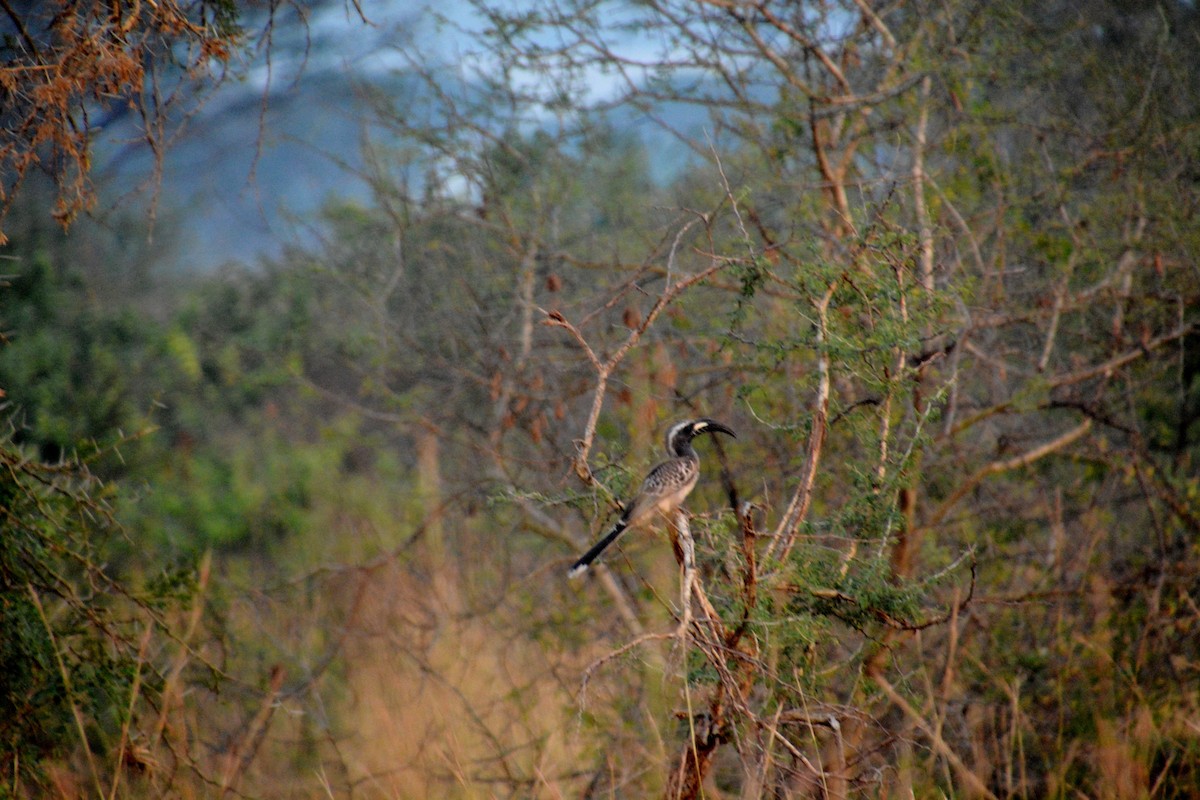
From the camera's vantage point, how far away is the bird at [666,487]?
317 cm

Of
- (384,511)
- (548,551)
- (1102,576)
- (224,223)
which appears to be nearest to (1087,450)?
(1102,576)

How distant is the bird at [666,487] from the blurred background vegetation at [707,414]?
193 millimetres

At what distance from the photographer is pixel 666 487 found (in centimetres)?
343

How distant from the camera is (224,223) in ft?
39.9

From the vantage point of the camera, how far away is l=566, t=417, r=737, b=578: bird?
3.17 metres

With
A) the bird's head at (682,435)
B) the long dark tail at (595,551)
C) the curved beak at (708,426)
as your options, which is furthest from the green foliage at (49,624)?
the curved beak at (708,426)

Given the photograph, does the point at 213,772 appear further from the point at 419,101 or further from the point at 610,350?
the point at 419,101

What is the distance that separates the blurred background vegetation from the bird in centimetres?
19

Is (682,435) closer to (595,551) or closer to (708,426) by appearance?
(708,426)

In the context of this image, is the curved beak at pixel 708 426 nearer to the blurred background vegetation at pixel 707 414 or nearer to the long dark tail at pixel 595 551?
the blurred background vegetation at pixel 707 414

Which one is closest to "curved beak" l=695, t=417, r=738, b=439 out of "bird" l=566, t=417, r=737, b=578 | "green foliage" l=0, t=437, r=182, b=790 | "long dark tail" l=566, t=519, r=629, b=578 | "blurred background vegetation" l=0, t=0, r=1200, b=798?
"bird" l=566, t=417, r=737, b=578

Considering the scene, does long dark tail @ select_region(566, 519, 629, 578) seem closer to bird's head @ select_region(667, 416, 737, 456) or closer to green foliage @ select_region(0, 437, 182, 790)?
bird's head @ select_region(667, 416, 737, 456)

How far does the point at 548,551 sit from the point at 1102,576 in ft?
11.2

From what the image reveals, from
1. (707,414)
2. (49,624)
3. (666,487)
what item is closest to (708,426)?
(666,487)
